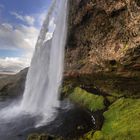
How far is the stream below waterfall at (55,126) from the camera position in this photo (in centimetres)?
3409

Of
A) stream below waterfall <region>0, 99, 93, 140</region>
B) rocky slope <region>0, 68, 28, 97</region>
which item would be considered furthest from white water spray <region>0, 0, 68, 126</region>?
rocky slope <region>0, 68, 28, 97</region>

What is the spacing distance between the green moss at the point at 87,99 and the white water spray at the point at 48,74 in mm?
4414

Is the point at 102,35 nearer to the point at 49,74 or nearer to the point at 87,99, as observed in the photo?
the point at 87,99

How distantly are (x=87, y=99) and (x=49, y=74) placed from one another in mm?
18761

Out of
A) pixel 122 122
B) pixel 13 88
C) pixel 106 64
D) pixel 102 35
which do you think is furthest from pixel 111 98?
pixel 13 88

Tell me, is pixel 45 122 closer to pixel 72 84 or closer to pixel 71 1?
pixel 72 84

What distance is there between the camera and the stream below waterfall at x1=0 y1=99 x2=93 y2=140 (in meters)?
34.1

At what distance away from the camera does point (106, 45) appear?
43250 millimetres

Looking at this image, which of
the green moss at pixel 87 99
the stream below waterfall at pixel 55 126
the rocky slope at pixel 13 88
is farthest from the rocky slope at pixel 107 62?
the rocky slope at pixel 13 88

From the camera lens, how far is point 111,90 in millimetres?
47594

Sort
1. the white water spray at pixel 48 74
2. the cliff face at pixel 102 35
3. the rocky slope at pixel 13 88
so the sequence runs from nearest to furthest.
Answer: the cliff face at pixel 102 35
the white water spray at pixel 48 74
the rocky slope at pixel 13 88

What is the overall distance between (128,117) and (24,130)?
1504cm

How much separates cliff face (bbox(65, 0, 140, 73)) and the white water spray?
4.07 metres

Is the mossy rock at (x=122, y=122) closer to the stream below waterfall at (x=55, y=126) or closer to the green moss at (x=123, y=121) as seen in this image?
the green moss at (x=123, y=121)
